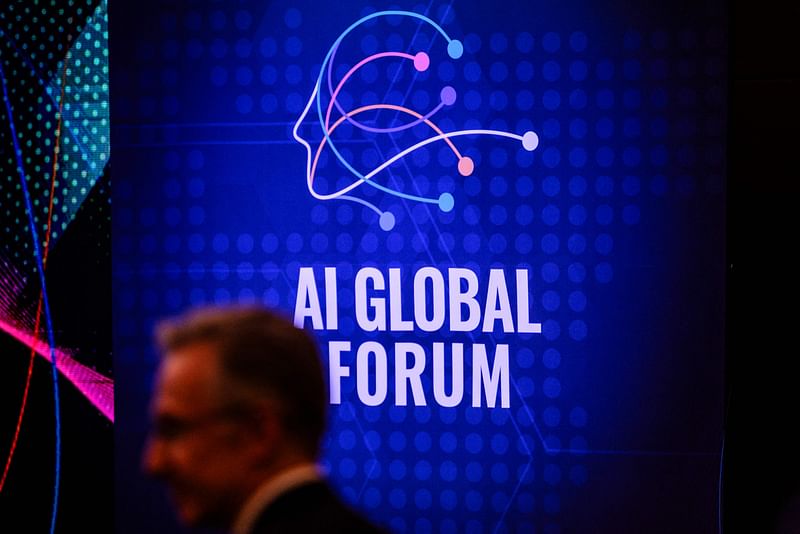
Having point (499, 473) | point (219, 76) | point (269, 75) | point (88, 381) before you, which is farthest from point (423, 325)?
point (88, 381)

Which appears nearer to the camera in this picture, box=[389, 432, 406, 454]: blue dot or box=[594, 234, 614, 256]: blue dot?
box=[594, 234, 614, 256]: blue dot

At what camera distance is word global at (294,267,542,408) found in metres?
3.27

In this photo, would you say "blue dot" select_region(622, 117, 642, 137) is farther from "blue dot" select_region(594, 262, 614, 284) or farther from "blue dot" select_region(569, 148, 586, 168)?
"blue dot" select_region(594, 262, 614, 284)

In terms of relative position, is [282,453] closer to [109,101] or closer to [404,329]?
[404,329]

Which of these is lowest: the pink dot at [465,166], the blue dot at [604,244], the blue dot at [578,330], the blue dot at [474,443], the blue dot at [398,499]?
the blue dot at [398,499]

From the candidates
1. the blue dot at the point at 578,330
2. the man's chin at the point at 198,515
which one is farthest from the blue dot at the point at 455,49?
the man's chin at the point at 198,515

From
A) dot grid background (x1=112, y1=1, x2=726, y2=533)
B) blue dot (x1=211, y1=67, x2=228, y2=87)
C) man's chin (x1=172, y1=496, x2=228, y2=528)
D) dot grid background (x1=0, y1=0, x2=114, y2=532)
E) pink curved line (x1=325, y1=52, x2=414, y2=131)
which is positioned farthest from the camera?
dot grid background (x1=0, y1=0, x2=114, y2=532)

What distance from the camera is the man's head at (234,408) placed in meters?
1.22

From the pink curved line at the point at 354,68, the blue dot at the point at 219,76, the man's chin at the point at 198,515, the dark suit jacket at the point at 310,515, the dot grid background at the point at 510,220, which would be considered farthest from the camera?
the blue dot at the point at 219,76

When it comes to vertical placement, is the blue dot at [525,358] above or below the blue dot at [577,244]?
below

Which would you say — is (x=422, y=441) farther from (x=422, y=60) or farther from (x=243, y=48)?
(x=243, y=48)

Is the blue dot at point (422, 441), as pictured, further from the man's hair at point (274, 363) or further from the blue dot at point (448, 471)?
the man's hair at point (274, 363)

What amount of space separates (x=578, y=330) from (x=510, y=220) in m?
0.43

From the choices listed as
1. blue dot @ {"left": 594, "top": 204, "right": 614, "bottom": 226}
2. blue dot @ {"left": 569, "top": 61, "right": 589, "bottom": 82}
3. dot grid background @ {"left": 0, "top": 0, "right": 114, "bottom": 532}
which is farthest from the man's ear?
dot grid background @ {"left": 0, "top": 0, "right": 114, "bottom": 532}
